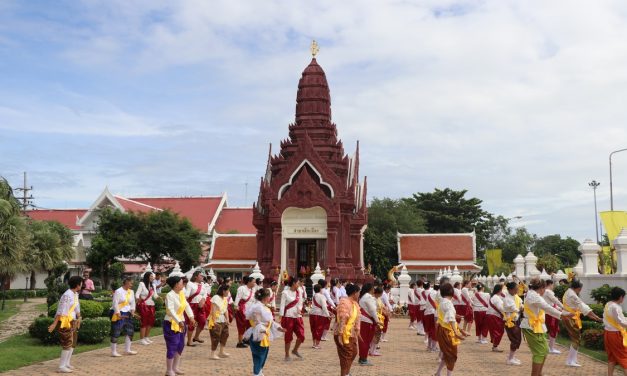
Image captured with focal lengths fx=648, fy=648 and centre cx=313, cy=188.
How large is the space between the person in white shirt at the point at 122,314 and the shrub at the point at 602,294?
12.7 metres

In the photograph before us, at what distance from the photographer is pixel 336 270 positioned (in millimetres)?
33562

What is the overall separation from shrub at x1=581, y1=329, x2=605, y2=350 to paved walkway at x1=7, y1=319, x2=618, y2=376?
1108 millimetres

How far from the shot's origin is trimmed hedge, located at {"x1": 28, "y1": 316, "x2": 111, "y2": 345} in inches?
591

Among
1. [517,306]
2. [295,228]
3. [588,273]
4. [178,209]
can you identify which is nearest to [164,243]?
[295,228]

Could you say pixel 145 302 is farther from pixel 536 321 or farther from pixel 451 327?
pixel 536 321

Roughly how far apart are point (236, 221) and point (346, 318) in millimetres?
49679

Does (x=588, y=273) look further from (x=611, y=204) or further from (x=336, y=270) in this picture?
(x=611, y=204)

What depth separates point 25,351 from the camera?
541 inches

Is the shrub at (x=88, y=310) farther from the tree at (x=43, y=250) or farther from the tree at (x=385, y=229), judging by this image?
the tree at (x=385, y=229)

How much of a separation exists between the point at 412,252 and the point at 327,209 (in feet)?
31.3

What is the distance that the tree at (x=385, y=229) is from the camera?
148 ft

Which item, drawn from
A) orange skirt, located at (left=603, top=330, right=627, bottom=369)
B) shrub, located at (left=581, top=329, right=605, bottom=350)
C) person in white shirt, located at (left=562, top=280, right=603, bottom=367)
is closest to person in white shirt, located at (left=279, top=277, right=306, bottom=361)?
person in white shirt, located at (left=562, top=280, right=603, bottom=367)

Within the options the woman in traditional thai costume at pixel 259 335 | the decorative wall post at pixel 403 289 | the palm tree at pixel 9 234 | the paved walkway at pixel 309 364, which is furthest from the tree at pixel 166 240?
the woman in traditional thai costume at pixel 259 335

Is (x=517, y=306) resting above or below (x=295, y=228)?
below
